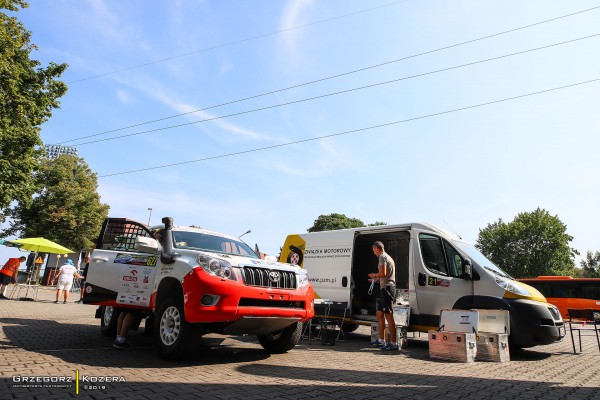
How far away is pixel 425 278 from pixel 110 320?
6.75m

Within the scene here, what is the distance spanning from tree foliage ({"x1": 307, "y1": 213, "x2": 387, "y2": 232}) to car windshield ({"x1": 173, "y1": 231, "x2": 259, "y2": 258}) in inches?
2235

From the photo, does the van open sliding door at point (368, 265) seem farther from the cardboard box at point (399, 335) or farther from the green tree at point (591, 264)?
the green tree at point (591, 264)

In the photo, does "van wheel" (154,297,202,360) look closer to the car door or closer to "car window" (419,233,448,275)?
the car door

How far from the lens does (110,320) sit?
8070mm

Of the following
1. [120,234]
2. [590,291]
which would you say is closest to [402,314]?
[120,234]

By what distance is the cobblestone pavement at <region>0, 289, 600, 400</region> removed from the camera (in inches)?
158

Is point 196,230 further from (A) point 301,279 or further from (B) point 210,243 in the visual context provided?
(A) point 301,279

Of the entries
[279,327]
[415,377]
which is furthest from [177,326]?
[415,377]

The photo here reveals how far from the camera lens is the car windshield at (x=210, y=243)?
6.62 meters

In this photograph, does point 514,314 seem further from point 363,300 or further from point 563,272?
point 563,272

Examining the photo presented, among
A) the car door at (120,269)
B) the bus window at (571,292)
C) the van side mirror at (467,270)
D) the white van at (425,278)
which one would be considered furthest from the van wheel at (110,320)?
the bus window at (571,292)

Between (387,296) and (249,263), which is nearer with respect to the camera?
(249,263)

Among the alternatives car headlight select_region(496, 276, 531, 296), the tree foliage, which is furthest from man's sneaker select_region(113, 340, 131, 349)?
the tree foliage

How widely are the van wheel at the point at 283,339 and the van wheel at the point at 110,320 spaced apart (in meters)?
3.32
